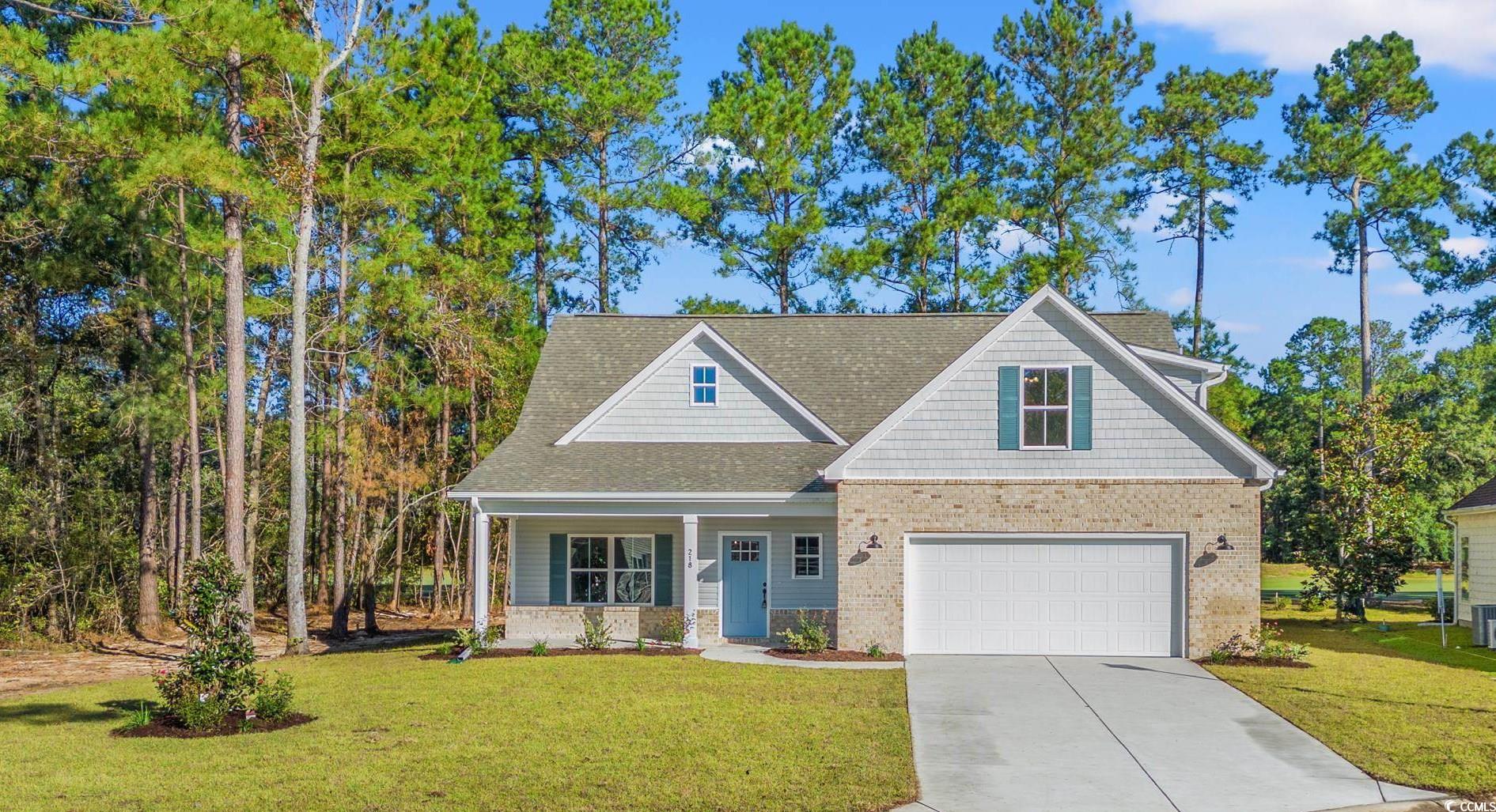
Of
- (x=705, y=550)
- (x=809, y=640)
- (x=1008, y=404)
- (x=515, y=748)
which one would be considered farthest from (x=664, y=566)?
(x=515, y=748)

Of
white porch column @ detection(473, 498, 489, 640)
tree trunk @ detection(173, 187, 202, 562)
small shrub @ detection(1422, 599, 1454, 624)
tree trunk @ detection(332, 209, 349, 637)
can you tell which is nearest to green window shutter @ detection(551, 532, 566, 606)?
white porch column @ detection(473, 498, 489, 640)

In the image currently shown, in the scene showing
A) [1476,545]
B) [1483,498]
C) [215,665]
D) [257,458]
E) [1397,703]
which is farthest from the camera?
[257,458]

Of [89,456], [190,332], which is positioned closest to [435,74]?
[190,332]

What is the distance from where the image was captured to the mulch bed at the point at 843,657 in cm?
1823

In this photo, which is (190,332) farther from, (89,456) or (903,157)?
(903,157)

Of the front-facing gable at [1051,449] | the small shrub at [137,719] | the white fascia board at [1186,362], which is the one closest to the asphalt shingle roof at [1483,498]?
the white fascia board at [1186,362]

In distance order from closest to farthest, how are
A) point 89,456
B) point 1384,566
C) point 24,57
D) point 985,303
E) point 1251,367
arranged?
point 24,57 < point 1384,566 < point 89,456 < point 985,303 < point 1251,367

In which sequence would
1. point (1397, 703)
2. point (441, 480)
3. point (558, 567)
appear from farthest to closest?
point (441, 480), point (558, 567), point (1397, 703)

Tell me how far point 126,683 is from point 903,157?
26517 mm

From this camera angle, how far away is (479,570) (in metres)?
19.4

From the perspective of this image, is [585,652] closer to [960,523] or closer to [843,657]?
[843,657]

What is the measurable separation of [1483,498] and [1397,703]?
1184cm

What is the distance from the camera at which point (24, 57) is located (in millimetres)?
18109

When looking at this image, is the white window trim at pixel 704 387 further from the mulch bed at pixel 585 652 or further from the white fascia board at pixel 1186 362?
the white fascia board at pixel 1186 362
